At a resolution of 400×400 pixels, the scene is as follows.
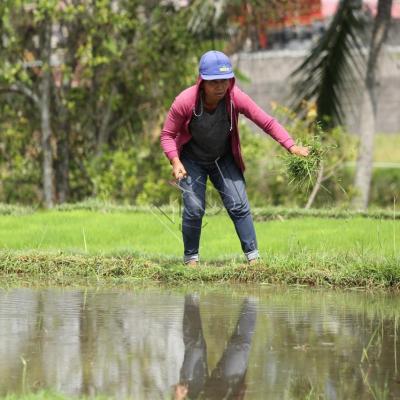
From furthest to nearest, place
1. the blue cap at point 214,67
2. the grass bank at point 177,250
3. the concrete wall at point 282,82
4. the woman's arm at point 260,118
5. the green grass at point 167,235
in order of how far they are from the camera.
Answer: the concrete wall at point 282,82, the green grass at point 167,235, the woman's arm at point 260,118, the grass bank at point 177,250, the blue cap at point 214,67

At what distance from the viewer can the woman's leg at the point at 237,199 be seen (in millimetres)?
8914

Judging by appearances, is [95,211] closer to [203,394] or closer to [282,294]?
[282,294]

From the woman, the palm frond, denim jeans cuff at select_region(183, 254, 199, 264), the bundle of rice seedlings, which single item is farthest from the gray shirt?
the palm frond

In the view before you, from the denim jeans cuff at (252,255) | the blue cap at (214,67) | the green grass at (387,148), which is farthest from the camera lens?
the green grass at (387,148)

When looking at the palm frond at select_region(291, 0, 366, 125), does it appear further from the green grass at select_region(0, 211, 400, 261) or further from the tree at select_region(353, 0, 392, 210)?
the green grass at select_region(0, 211, 400, 261)

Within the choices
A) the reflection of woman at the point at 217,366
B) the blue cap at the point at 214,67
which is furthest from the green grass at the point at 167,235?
the reflection of woman at the point at 217,366

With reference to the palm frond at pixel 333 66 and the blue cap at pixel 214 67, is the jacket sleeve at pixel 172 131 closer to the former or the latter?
the blue cap at pixel 214 67

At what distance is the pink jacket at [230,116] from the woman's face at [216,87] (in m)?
0.08

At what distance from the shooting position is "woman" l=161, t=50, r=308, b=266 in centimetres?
841

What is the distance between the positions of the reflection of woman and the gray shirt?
191cm

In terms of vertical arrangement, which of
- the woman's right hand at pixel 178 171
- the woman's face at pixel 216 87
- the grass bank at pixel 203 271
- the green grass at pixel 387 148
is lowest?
the green grass at pixel 387 148

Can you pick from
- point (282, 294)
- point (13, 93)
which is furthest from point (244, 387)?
point (13, 93)

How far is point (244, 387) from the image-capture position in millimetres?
5156

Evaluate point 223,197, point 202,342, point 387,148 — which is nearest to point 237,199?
point 223,197
